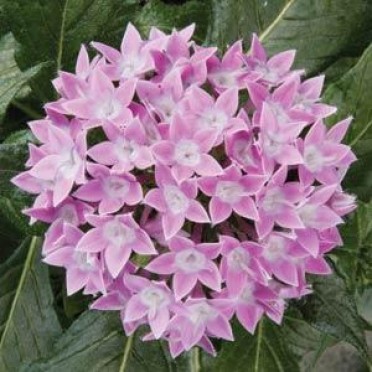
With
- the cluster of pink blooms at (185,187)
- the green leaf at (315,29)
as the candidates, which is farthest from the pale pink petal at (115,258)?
the green leaf at (315,29)

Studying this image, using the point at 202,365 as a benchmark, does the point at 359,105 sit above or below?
above

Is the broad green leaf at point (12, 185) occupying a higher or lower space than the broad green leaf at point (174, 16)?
lower

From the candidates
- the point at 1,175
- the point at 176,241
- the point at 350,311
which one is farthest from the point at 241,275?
the point at 1,175

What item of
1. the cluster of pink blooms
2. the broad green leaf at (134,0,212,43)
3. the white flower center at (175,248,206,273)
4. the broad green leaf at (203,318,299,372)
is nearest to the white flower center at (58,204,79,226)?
the cluster of pink blooms

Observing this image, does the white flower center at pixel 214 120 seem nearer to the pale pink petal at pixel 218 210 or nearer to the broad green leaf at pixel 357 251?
the pale pink petal at pixel 218 210

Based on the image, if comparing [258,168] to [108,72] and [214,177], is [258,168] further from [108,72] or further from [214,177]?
[108,72]

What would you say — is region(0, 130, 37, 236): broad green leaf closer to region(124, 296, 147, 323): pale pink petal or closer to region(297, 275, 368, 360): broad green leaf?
region(124, 296, 147, 323): pale pink petal

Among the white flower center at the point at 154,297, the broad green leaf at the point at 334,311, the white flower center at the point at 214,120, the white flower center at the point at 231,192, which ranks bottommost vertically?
the broad green leaf at the point at 334,311
